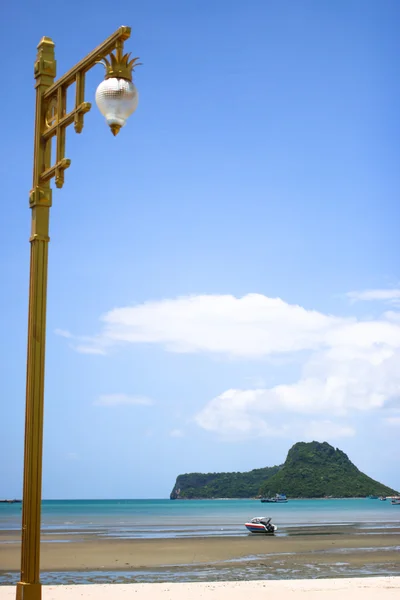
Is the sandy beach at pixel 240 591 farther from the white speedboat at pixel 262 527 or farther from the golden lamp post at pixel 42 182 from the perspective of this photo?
the white speedboat at pixel 262 527

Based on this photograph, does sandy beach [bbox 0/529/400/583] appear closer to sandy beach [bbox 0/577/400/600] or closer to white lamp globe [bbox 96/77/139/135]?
sandy beach [bbox 0/577/400/600]

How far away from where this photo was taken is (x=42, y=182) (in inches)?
277

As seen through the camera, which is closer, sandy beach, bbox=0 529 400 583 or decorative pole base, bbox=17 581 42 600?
decorative pole base, bbox=17 581 42 600

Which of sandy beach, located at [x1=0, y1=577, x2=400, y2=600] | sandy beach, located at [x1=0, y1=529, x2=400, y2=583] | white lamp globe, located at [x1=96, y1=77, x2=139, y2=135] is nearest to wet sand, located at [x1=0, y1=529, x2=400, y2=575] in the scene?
sandy beach, located at [x1=0, y1=529, x2=400, y2=583]

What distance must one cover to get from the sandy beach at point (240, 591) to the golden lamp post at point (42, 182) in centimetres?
442

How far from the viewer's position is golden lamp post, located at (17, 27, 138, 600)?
6.42 m

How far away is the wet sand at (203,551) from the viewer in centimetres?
2358

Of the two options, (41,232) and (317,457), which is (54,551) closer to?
(41,232)

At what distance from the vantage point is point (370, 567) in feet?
71.4

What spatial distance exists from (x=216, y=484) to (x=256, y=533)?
486ft

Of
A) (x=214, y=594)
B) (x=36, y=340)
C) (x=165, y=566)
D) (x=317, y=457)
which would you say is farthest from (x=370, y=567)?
(x=317, y=457)

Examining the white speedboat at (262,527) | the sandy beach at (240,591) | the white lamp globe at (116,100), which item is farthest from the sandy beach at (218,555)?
the white lamp globe at (116,100)

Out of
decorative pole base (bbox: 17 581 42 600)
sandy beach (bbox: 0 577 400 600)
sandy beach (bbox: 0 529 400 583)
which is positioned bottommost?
sandy beach (bbox: 0 529 400 583)

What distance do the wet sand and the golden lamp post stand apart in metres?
16.3
